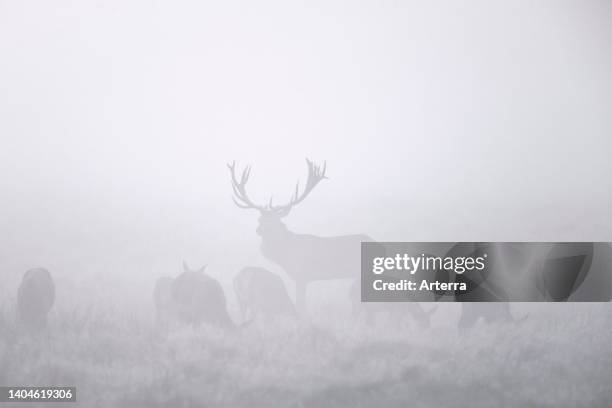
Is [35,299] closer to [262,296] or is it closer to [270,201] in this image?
[262,296]

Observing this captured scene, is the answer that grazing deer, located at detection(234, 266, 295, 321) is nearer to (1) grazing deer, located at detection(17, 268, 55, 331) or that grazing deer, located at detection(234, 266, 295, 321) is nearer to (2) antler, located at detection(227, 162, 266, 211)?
(2) antler, located at detection(227, 162, 266, 211)

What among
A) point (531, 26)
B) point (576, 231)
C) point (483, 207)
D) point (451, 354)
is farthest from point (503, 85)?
point (451, 354)

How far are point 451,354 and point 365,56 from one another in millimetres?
1750

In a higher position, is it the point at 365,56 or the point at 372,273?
the point at 365,56

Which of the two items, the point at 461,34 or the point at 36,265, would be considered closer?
the point at 36,265

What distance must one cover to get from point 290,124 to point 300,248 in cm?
72

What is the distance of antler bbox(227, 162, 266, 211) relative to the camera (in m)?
2.88

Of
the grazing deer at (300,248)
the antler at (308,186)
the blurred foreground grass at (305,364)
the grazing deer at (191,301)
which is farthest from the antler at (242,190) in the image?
the blurred foreground grass at (305,364)

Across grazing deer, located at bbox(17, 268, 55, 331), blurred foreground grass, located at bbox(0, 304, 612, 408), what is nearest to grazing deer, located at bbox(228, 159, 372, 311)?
blurred foreground grass, located at bbox(0, 304, 612, 408)

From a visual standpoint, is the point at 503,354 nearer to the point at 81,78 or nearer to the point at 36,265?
the point at 36,265

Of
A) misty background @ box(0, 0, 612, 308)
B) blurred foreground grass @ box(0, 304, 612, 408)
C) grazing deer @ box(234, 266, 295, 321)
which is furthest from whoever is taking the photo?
misty background @ box(0, 0, 612, 308)

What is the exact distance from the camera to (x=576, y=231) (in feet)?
9.57

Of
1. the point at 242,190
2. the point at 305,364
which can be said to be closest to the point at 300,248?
the point at 242,190

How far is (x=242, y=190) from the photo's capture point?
Result: 2.89 meters
